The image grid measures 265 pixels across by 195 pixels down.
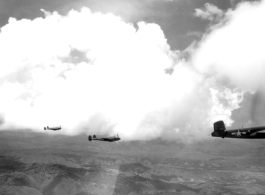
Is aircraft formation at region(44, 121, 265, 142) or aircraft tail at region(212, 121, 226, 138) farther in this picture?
aircraft tail at region(212, 121, 226, 138)

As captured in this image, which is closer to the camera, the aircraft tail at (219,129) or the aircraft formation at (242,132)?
the aircraft formation at (242,132)

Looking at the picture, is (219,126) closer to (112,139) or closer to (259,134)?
(259,134)

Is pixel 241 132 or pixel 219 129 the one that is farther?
pixel 219 129

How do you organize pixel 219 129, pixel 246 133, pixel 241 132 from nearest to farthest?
pixel 246 133 → pixel 241 132 → pixel 219 129

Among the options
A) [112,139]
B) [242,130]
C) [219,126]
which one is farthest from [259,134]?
[112,139]

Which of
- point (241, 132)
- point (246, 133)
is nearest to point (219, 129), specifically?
point (241, 132)

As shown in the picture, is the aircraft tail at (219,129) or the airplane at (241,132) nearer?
the airplane at (241,132)

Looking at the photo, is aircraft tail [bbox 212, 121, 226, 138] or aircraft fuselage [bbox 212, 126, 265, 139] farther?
aircraft tail [bbox 212, 121, 226, 138]

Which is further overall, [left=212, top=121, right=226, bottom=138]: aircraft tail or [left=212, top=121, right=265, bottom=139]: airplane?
[left=212, top=121, right=226, bottom=138]: aircraft tail

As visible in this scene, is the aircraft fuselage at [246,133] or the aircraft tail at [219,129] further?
the aircraft tail at [219,129]

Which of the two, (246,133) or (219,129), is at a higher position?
(219,129)

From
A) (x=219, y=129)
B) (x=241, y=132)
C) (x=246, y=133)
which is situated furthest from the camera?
(x=219, y=129)

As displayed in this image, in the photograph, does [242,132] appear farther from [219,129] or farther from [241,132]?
[219,129]
